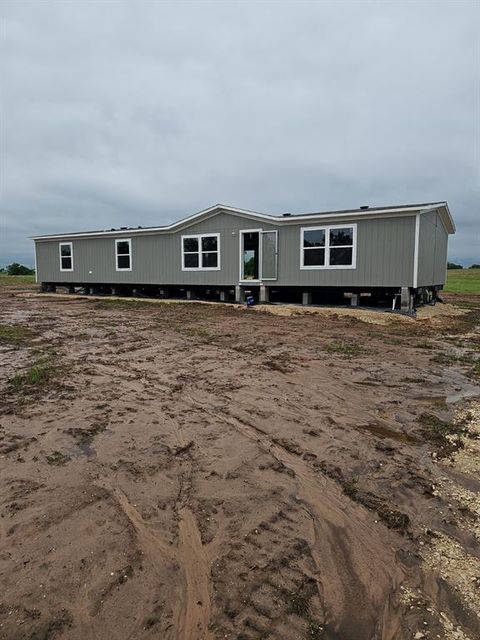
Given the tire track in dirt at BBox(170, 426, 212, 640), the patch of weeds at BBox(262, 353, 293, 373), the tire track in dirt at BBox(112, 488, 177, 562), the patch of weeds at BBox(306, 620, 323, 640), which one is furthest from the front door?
the patch of weeds at BBox(306, 620, 323, 640)

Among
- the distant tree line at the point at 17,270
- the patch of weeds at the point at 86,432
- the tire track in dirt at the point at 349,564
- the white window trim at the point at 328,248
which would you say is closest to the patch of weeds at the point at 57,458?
the patch of weeds at the point at 86,432

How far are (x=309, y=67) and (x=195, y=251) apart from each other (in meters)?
9.97

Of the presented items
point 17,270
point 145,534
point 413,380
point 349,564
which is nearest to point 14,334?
point 145,534

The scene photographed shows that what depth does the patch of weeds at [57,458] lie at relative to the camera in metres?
A: 3.28

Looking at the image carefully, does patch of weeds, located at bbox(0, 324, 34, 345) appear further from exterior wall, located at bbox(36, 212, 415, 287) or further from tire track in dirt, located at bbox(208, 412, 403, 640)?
exterior wall, located at bbox(36, 212, 415, 287)

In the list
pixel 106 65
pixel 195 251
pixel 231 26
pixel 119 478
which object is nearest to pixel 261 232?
pixel 195 251

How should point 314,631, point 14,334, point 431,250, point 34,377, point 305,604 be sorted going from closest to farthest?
point 314,631 < point 305,604 < point 34,377 < point 14,334 < point 431,250

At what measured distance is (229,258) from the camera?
53.6 ft

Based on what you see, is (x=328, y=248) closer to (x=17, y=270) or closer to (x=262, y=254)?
(x=262, y=254)

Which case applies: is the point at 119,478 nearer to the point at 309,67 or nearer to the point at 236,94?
the point at 309,67

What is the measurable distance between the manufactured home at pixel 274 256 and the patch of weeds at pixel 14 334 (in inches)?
326

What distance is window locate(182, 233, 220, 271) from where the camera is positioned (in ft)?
55.0

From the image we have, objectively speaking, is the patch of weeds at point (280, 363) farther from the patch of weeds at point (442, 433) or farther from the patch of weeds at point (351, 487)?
the patch of weeds at point (351, 487)

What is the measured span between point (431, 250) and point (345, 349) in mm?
9519
